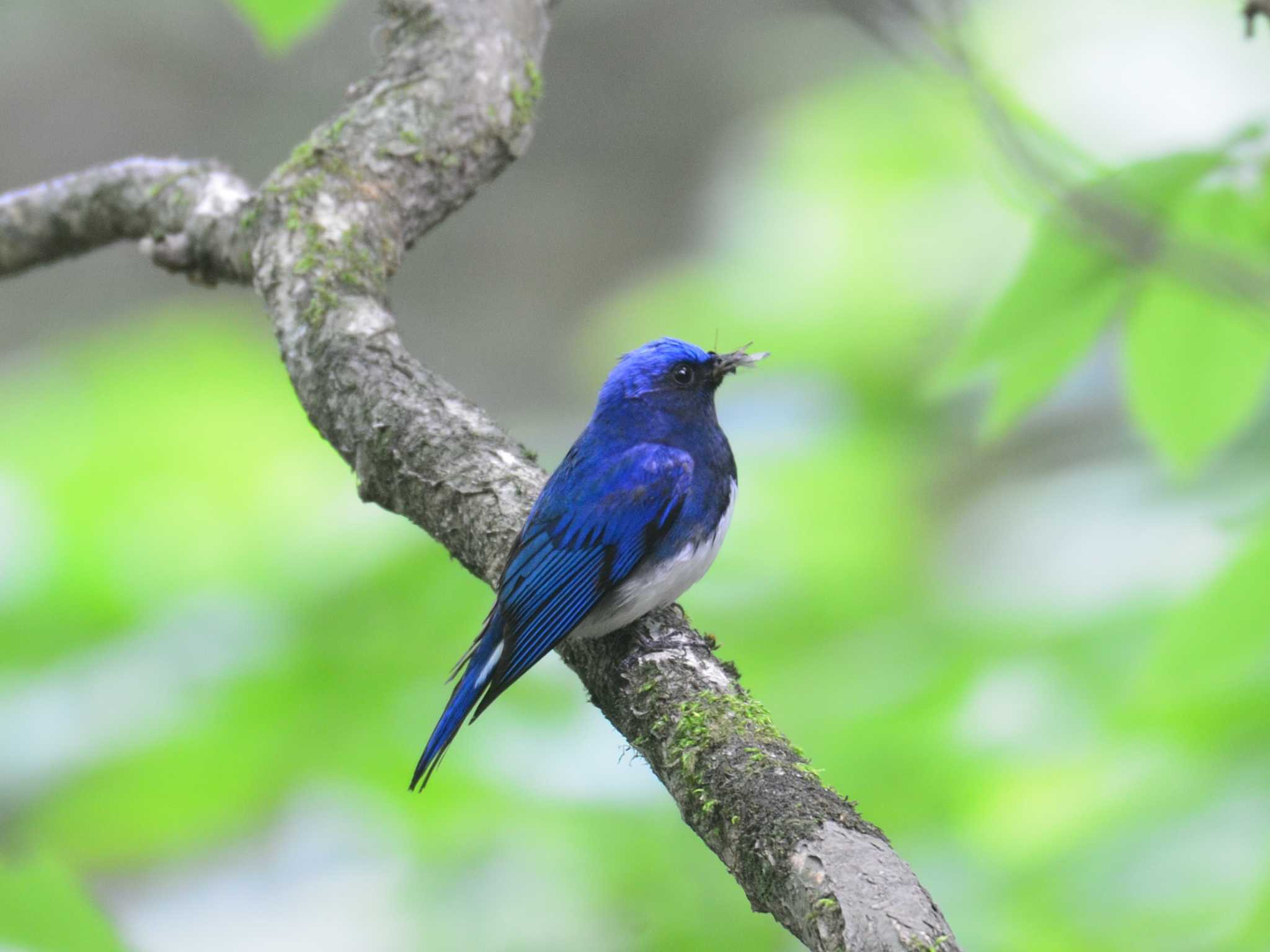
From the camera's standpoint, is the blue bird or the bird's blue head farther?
the bird's blue head

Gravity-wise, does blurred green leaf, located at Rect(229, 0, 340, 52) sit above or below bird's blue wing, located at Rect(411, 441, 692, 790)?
above

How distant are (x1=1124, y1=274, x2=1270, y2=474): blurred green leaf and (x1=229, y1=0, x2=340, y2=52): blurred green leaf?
1.67m

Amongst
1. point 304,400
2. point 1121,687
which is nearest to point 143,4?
point 304,400

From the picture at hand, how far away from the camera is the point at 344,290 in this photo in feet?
10.5

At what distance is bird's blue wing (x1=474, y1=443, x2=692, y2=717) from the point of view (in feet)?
9.55

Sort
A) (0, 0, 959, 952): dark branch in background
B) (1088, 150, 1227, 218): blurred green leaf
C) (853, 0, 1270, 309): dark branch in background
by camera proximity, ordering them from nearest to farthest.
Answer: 1. (0, 0, 959, 952): dark branch in background
2. (853, 0, 1270, 309): dark branch in background
3. (1088, 150, 1227, 218): blurred green leaf

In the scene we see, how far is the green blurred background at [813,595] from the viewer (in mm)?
2428

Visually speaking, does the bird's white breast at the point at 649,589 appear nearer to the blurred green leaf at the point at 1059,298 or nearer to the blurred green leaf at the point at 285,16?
the blurred green leaf at the point at 1059,298

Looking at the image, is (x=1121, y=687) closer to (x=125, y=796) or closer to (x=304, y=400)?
(x=304, y=400)

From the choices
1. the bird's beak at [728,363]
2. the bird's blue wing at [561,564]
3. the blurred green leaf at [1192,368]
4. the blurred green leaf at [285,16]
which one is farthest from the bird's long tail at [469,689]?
the blurred green leaf at [1192,368]

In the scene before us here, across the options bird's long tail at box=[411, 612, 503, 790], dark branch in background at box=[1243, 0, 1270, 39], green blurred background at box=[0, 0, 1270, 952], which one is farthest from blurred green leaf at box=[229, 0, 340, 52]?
dark branch in background at box=[1243, 0, 1270, 39]

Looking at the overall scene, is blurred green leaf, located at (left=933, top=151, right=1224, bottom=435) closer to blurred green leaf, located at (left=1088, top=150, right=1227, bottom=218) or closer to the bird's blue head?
blurred green leaf, located at (left=1088, top=150, right=1227, bottom=218)

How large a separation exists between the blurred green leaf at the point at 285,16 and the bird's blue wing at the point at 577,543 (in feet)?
3.66

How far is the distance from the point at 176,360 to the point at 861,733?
3788 mm
